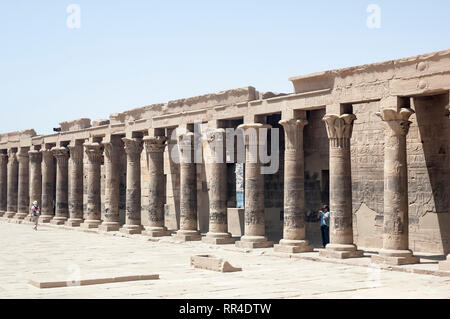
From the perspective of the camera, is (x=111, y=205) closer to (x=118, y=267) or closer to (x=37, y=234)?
(x=37, y=234)

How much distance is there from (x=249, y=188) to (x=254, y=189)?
18cm

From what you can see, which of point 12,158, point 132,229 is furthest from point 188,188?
point 12,158

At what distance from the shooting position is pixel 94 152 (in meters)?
30.5

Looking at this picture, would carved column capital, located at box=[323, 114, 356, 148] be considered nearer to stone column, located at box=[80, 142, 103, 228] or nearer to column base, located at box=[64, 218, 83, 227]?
stone column, located at box=[80, 142, 103, 228]

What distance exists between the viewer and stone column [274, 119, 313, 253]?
64.9 ft

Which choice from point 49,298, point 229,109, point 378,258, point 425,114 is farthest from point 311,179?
point 49,298

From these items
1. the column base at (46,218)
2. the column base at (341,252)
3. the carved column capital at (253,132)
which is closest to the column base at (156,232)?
the carved column capital at (253,132)

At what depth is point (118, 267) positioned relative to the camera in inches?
661

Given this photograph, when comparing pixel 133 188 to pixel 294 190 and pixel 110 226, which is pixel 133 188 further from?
pixel 294 190

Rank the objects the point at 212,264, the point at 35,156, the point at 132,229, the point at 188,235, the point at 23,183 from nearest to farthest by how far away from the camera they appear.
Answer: the point at 212,264 → the point at 188,235 → the point at 132,229 → the point at 35,156 → the point at 23,183

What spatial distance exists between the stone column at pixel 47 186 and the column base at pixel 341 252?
2053 cm

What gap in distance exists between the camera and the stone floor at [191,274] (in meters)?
12.4

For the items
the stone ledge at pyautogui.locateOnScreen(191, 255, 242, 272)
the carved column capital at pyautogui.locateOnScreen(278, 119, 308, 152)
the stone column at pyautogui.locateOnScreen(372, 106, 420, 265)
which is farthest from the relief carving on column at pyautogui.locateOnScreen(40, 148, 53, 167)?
the stone column at pyautogui.locateOnScreen(372, 106, 420, 265)
